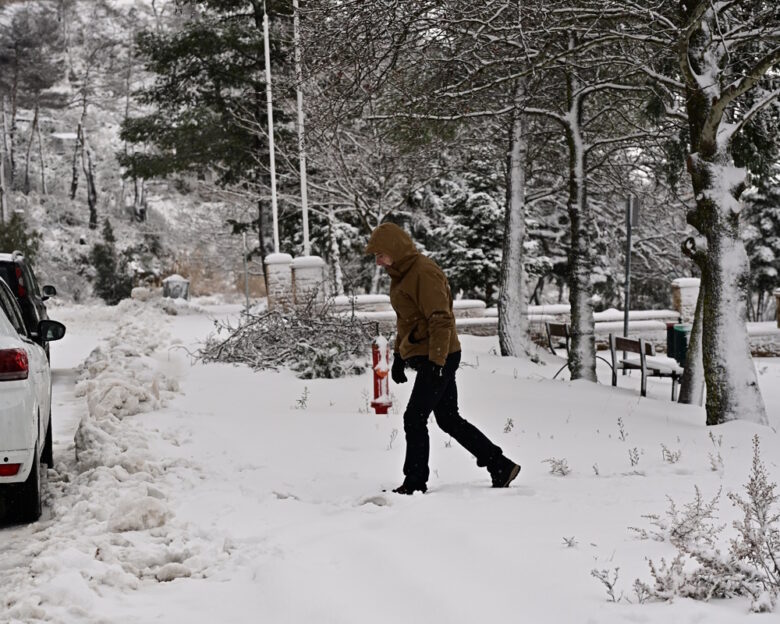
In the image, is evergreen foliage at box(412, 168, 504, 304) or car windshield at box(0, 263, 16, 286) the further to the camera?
evergreen foliage at box(412, 168, 504, 304)

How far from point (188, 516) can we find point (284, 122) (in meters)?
24.8

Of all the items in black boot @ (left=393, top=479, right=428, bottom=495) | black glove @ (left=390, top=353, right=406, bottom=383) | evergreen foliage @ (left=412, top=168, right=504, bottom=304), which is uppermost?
evergreen foliage @ (left=412, top=168, right=504, bottom=304)

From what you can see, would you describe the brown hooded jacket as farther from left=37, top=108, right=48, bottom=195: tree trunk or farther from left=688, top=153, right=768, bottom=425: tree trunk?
left=37, top=108, right=48, bottom=195: tree trunk

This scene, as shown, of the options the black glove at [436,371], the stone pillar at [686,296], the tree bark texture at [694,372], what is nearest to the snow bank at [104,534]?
the black glove at [436,371]

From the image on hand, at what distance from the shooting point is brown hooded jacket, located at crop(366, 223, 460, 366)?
5.29 meters

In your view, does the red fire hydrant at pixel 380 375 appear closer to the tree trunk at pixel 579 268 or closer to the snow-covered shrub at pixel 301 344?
the snow-covered shrub at pixel 301 344

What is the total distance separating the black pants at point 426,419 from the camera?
5426 millimetres

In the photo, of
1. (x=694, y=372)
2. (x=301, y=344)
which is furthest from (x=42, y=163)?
(x=694, y=372)

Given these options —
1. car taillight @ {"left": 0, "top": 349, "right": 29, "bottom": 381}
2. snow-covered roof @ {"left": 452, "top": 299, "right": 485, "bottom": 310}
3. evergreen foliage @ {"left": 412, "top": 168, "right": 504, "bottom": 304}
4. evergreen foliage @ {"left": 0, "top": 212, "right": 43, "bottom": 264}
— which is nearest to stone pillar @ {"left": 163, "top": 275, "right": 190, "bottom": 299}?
evergreen foliage @ {"left": 0, "top": 212, "right": 43, "bottom": 264}

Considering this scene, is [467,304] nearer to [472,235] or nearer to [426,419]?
[472,235]

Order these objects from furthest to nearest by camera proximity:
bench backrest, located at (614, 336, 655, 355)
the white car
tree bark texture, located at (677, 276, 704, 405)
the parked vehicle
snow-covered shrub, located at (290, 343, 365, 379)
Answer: bench backrest, located at (614, 336, 655, 355), snow-covered shrub, located at (290, 343, 365, 379), tree bark texture, located at (677, 276, 704, 405), the parked vehicle, the white car

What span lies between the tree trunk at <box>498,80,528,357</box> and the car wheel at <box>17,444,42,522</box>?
1210 cm

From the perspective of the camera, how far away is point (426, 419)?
5500mm

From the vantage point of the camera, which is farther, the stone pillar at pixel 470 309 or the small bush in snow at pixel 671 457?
the stone pillar at pixel 470 309
